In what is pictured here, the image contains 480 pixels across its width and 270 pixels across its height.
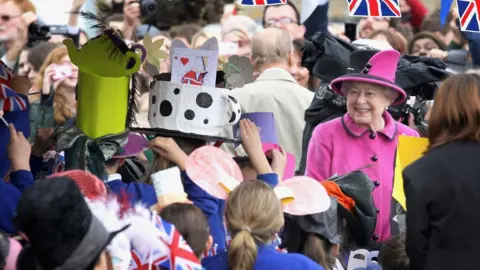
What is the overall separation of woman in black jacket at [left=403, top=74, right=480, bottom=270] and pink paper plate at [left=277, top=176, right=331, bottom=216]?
61cm

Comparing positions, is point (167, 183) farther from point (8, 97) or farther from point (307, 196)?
point (8, 97)

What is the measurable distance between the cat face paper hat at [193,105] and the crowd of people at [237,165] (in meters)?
0.01

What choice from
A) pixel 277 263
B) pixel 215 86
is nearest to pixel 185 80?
pixel 215 86

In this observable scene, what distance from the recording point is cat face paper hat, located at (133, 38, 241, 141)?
559 cm

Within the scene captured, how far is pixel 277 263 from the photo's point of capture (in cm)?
450

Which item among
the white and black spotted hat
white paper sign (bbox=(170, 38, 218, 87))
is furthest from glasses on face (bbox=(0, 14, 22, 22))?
the white and black spotted hat

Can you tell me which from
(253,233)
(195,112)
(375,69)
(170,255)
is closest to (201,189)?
(195,112)

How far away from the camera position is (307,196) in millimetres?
5105

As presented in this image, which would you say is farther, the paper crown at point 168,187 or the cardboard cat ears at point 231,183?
the cardboard cat ears at point 231,183

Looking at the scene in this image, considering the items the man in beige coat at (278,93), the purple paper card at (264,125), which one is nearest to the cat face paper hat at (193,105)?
the purple paper card at (264,125)

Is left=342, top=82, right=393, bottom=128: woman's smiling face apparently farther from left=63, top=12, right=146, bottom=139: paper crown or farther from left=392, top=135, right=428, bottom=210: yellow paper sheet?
left=63, top=12, right=146, bottom=139: paper crown

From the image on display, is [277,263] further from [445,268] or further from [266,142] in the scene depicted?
[266,142]

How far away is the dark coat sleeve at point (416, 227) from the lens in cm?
450

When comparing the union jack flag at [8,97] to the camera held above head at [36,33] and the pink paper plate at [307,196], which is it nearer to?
the pink paper plate at [307,196]
